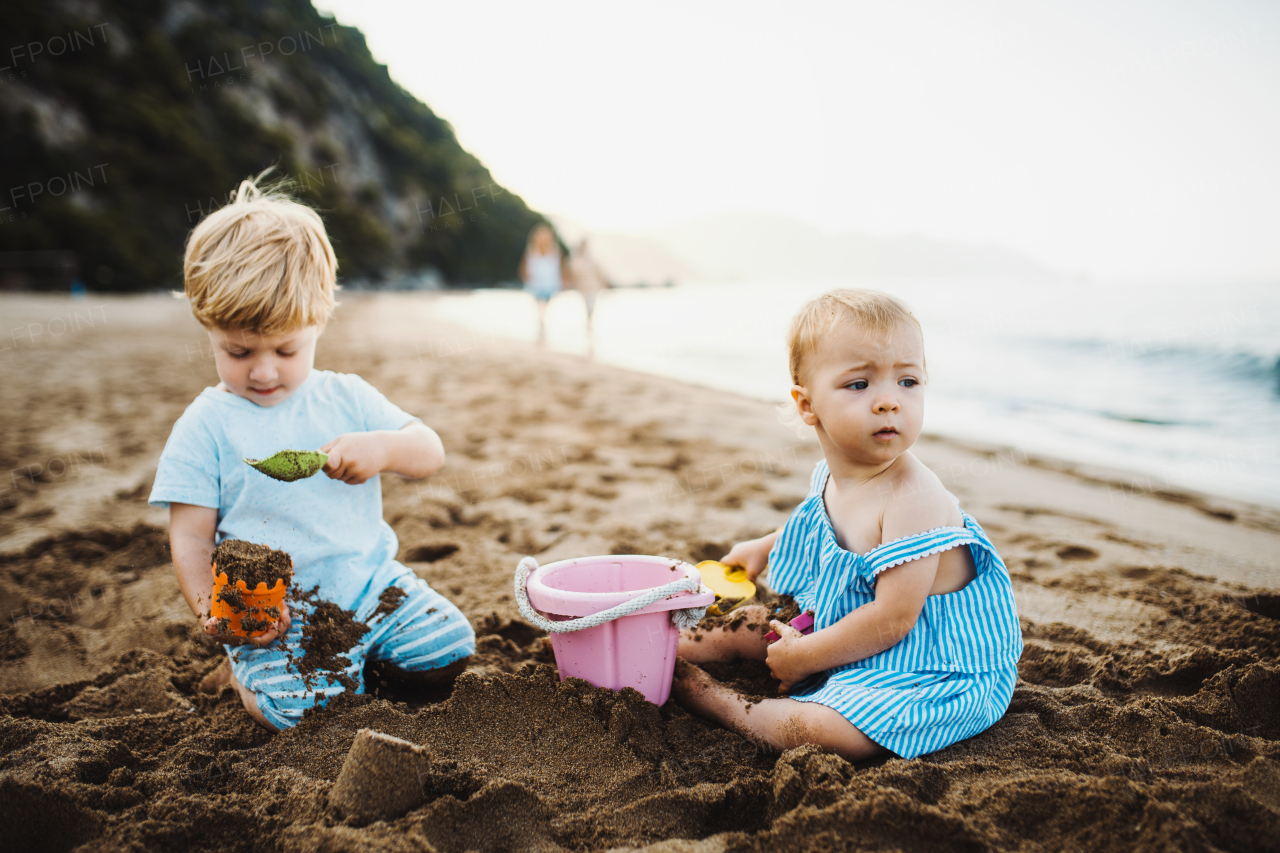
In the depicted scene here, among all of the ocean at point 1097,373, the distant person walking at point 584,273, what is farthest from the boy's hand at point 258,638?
the distant person walking at point 584,273

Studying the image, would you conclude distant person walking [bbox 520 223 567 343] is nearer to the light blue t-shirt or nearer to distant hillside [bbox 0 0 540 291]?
the light blue t-shirt

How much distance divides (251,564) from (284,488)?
12.5 inches

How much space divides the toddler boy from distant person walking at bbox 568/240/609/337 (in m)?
8.88

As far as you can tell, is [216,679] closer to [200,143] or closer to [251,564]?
[251,564]

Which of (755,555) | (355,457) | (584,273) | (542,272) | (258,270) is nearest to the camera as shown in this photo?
(258,270)

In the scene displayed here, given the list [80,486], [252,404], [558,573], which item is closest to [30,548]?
[80,486]

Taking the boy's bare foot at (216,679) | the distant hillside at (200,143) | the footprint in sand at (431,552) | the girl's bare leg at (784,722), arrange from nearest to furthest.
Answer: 1. the girl's bare leg at (784,722)
2. the boy's bare foot at (216,679)
3. the footprint in sand at (431,552)
4. the distant hillside at (200,143)

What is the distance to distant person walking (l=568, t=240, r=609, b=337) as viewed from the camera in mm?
10789

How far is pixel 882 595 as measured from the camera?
1.64m

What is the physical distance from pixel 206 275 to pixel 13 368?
267 inches

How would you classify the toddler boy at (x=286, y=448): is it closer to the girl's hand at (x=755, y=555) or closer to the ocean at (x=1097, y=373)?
the girl's hand at (x=755, y=555)

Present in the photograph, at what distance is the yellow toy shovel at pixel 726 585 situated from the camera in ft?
6.59

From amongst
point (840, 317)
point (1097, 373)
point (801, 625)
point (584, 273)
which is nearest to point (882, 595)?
point (801, 625)

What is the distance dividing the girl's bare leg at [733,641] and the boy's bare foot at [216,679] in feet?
4.09
